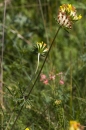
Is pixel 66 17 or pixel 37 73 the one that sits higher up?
pixel 66 17

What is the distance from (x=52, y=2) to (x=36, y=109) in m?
1.60

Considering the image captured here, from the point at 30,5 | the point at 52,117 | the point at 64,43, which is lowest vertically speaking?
the point at 52,117

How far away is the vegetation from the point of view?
2018 millimetres

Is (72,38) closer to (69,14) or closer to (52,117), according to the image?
(52,117)

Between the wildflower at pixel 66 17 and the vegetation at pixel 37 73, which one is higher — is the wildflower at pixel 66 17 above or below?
above

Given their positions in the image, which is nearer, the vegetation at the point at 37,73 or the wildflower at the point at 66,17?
the wildflower at the point at 66,17

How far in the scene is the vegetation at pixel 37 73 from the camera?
6.62 ft

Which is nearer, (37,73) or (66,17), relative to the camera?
(66,17)

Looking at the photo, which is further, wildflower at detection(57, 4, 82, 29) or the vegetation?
the vegetation

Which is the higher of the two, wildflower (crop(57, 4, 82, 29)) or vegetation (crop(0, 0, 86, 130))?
wildflower (crop(57, 4, 82, 29))

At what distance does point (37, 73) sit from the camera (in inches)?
105

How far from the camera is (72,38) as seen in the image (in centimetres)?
334

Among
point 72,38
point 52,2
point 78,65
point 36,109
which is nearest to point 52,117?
point 36,109

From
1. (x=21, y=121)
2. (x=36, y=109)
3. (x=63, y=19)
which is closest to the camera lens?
(x=63, y=19)
